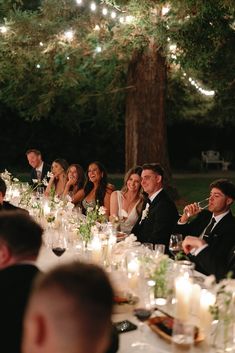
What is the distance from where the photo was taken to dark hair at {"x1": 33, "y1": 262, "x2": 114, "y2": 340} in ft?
4.22

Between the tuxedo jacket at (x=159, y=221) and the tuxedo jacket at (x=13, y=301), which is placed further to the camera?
the tuxedo jacket at (x=159, y=221)

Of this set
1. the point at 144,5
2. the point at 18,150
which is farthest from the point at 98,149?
the point at 144,5

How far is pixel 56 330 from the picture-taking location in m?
1.26

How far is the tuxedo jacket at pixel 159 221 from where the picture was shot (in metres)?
4.55

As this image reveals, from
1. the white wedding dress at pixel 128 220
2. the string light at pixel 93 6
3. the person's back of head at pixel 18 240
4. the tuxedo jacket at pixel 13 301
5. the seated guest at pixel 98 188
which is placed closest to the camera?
the tuxedo jacket at pixel 13 301

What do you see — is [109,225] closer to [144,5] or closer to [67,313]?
[67,313]

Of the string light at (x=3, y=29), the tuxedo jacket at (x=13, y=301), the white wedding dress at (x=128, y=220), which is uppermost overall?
the string light at (x=3, y=29)

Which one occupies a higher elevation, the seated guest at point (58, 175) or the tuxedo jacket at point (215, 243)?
the seated guest at point (58, 175)

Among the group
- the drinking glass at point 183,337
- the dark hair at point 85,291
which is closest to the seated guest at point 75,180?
the drinking glass at point 183,337

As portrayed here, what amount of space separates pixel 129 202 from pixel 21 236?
3.45m

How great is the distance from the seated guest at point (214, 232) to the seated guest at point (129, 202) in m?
0.81

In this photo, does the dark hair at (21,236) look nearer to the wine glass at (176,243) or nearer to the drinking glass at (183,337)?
the drinking glass at (183,337)

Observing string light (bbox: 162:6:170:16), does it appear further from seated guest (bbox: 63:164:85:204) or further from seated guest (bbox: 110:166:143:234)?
seated guest (bbox: 110:166:143:234)

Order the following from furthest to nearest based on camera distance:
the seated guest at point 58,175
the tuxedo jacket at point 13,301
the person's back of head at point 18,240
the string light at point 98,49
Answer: the string light at point 98,49 < the seated guest at point 58,175 < the person's back of head at point 18,240 < the tuxedo jacket at point 13,301
